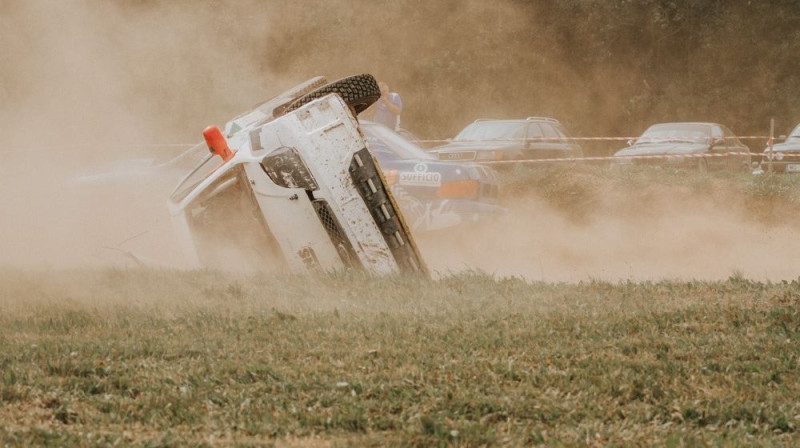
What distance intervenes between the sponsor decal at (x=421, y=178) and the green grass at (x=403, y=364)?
8.71 feet

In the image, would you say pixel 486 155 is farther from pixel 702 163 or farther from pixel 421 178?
pixel 421 178

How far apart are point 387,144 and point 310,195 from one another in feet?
9.99

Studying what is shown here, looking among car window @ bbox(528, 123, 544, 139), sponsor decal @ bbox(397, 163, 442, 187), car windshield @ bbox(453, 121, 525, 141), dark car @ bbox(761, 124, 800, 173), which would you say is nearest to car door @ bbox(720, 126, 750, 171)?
dark car @ bbox(761, 124, 800, 173)

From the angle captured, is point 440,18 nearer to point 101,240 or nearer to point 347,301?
point 101,240

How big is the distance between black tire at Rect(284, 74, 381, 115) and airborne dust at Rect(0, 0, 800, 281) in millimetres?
1754

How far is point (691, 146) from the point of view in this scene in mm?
22969

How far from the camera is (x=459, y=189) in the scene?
1108cm

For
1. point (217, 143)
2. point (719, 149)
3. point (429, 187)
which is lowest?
point (719, 149)

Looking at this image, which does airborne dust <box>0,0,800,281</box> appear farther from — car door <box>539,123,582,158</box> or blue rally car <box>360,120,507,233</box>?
car door <box>539,123,582,158</box>

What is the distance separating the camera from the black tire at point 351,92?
29.5 ft

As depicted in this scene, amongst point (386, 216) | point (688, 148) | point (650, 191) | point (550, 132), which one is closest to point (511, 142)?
point (550, 132)

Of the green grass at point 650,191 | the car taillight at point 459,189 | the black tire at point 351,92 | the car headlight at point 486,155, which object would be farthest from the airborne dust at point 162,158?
the car headlight at point 486,155

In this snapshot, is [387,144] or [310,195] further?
[387,144]

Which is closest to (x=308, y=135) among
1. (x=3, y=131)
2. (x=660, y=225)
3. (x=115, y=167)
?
(x=115, y=167)
